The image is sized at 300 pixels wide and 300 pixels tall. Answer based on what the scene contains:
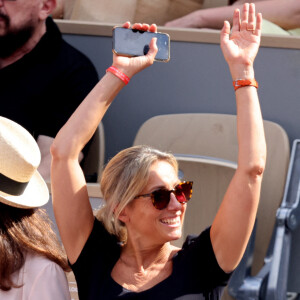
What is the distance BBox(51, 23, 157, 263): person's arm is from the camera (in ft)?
6.63

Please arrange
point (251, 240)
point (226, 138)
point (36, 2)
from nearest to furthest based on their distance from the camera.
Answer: point (251, 240) → point (226, 138) → point (36, 2)

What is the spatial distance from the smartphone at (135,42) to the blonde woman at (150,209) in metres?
0.02

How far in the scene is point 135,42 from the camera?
211 centimetres

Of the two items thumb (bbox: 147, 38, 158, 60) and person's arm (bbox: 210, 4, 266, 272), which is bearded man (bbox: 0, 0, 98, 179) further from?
person's arm (bbox: 210, 4, 266, 272)

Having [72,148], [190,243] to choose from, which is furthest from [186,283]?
[72,148]

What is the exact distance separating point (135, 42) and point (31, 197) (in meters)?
0.51

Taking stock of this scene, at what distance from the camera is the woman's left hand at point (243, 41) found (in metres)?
2.02

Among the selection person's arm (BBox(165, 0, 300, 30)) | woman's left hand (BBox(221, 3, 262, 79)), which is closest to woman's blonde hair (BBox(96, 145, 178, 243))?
woman's left hand (BBox(221, 3, 262, 79))

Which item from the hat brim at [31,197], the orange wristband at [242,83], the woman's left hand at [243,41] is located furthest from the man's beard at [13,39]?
the orange wristband at [242,83]

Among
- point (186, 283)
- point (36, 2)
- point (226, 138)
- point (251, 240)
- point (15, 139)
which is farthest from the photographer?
point (36, 2)

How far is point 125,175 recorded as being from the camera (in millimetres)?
2029

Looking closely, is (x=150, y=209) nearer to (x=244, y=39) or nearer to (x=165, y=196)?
(x=165, y=196)

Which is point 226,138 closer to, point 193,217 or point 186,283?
point 193,217

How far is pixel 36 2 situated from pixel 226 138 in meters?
1.16
